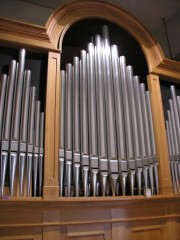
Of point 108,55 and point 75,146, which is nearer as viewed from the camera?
point 75,146

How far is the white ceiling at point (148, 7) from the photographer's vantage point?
14.1ft

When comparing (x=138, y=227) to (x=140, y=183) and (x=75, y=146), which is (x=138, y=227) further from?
(x=75, y=146)

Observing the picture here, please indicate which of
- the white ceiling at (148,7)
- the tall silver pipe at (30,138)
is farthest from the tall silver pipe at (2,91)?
the white ceiling at (148,7)

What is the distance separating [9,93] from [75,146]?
0.86m

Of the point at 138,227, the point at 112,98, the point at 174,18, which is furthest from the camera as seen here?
the point at 174,18

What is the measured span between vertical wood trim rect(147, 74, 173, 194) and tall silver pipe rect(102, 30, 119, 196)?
0.63 m

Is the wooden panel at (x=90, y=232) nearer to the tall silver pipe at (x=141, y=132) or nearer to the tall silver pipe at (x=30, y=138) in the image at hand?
the tall silver pipe at (x=30, y=138)

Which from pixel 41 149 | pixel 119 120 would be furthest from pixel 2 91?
pixel 119 120

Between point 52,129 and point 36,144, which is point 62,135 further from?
point 36,144

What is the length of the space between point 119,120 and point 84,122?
0.46 m

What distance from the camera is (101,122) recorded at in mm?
2865

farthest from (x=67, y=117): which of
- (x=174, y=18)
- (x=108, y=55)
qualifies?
(x=174, y=18)

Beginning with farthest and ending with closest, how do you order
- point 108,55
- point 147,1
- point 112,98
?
point 147,1
point 108,55
point 112,98

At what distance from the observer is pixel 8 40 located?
2861 millimetres
